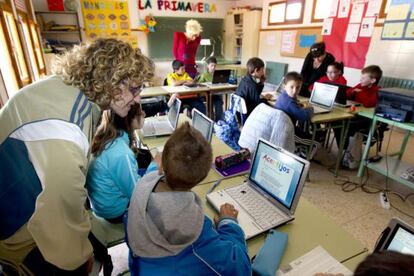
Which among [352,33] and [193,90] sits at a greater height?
[352,33]

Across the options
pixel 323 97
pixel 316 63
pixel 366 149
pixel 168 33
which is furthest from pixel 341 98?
pixel 168 33

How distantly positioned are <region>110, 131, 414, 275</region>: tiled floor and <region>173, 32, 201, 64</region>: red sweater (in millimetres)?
2989

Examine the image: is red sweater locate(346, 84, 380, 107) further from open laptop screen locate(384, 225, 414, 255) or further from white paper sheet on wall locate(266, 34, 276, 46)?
white paper sheet on wall locate(266, 34, 276, 46)

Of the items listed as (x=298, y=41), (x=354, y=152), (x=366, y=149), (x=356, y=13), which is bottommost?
(x=354, y=152)

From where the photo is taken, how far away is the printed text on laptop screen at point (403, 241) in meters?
0.73

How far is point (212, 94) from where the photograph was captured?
4316mm

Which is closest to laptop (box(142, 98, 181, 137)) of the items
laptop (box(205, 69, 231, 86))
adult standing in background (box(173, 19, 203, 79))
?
laptop (box(205, 69, 231, 86))

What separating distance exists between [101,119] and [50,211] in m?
0.59

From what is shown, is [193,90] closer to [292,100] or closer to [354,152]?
[292,100]

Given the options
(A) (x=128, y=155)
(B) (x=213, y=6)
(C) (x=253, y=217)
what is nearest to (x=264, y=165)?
(C) (x=253, y=217)

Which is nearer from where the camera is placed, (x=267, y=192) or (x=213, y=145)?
(x=267, y=192)

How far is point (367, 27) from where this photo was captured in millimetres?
4148

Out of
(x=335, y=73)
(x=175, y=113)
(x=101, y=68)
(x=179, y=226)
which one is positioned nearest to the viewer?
(x=179, y=226)

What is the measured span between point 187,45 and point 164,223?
442cm
